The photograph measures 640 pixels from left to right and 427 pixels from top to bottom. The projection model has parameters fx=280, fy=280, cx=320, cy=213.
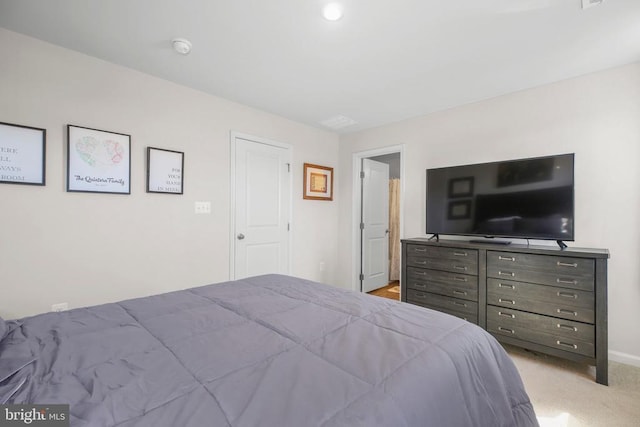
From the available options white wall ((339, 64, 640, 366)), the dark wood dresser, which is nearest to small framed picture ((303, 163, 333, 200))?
the dark wood dresser

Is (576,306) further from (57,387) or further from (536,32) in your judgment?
(57,387)

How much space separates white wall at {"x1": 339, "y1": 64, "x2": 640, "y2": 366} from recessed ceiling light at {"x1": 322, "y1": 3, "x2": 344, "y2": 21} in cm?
208

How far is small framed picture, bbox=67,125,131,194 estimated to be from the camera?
2189 millimetres

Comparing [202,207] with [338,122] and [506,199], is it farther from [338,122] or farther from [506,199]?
[506,199]

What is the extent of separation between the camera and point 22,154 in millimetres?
1998

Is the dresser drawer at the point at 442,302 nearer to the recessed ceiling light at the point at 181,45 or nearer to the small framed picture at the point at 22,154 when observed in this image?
the recessed ceiling light at the point at 181,45

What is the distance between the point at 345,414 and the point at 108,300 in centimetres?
248

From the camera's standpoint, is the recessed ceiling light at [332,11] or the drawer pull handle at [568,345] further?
the drawer pull handle at [568,345]

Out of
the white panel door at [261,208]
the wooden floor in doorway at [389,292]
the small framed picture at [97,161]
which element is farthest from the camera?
the wooden floor in doorway at [389,292]

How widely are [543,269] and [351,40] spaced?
91.7 inches

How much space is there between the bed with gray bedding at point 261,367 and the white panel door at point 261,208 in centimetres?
187

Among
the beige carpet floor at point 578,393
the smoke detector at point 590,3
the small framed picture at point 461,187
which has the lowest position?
the beige carpet floor at point 578,393

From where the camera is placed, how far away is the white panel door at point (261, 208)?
3.28 meters

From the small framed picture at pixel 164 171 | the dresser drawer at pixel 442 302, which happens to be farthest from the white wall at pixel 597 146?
the small framed picture at pixel 164 171
